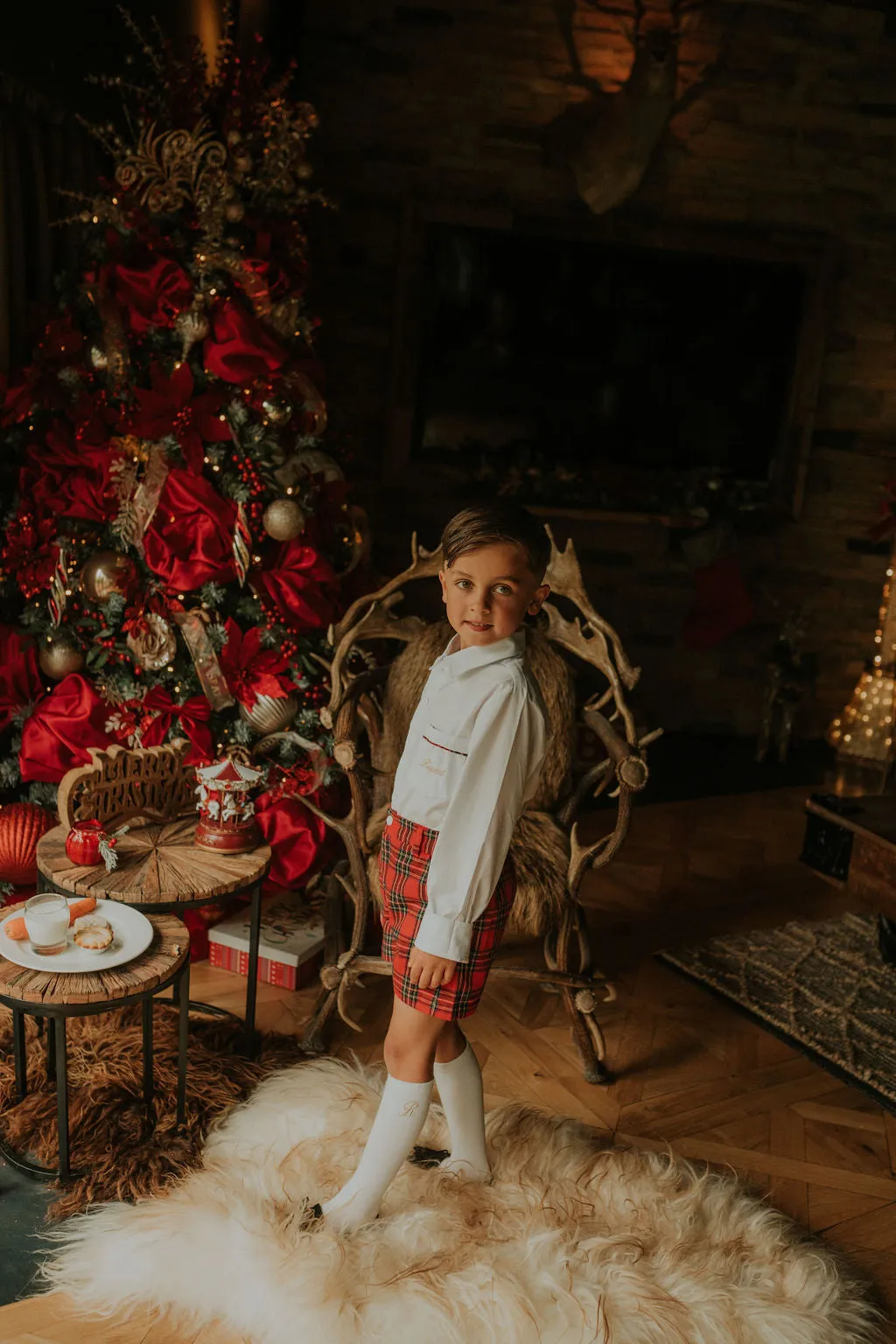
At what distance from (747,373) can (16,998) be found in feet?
15.1

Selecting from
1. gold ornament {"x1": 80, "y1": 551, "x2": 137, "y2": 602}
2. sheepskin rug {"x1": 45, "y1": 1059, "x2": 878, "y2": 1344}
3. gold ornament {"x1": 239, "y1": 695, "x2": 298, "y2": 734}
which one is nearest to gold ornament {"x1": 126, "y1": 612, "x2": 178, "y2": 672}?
gold ornament {"x1": 80, "y1": 551, "x2": 137, "y2": 602}

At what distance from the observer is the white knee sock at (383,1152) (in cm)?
202

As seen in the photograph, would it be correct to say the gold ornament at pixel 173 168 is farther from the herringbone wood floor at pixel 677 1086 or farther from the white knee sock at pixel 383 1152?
the white knee sock at pixel 383 1152

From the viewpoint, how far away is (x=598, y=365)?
5.34 metres

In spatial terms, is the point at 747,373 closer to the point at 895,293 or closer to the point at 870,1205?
the point at 895,293

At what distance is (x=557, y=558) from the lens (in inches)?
113

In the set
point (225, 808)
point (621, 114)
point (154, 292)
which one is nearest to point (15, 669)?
point (225, 808)

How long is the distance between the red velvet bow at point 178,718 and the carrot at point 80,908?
0.86 m

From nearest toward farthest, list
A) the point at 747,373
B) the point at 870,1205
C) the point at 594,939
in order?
the point at 870,1205 → the point at 594,939 → the point at 747,373

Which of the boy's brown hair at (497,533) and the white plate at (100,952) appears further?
the white plate at (100,952)

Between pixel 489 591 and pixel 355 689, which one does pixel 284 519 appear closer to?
pixel 355 689

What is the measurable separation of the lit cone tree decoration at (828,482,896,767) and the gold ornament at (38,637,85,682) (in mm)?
3946

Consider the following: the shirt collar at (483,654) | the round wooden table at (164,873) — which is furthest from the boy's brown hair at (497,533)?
the round wooden table at (164,873)

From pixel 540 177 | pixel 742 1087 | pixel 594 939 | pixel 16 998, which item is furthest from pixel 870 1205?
pixel 540 177
